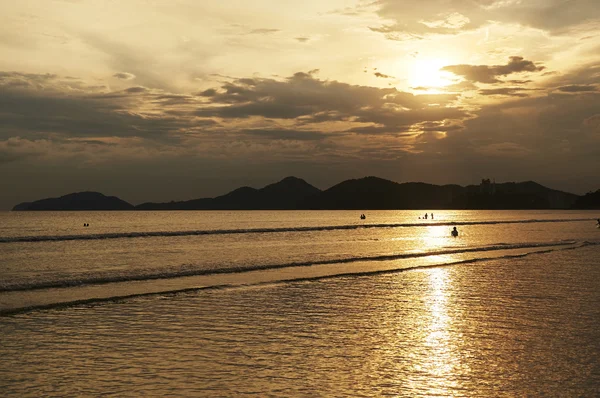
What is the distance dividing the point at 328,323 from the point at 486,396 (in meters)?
7.79

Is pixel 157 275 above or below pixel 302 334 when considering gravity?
below

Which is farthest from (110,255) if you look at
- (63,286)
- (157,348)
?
(157,348)

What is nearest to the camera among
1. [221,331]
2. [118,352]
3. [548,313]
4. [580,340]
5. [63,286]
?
[118,352]

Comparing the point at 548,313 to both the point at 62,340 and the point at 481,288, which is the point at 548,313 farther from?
the point at 62,340

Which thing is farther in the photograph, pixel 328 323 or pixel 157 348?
pixel 328 323

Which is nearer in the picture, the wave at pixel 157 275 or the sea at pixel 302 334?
the sea at pixel 302 334

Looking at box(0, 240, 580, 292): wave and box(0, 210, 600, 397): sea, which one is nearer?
box(0, 210, 600, 397): sea

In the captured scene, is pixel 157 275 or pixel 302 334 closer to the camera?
pixel 302 334

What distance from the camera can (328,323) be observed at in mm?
17969

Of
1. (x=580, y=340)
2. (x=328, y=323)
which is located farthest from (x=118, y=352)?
(x=580, y=340)

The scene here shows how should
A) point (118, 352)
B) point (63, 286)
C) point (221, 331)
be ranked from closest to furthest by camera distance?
point (118, 352) → point (221, 331) → point (63, 286)

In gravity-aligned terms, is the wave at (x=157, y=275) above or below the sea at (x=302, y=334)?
below

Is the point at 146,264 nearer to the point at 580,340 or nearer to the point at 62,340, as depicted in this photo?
the point at 62,340

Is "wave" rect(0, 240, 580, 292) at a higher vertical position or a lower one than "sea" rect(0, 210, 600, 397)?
lower
